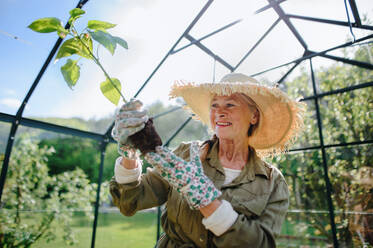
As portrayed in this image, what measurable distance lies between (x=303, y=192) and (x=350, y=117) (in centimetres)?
228

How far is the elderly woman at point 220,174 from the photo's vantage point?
1.02m

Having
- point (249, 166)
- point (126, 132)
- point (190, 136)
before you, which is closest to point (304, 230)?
point (190, 136)

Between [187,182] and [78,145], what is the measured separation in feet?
74.8

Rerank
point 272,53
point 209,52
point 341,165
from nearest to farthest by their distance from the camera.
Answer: point 209,52 < point 272,53 < point 341,165

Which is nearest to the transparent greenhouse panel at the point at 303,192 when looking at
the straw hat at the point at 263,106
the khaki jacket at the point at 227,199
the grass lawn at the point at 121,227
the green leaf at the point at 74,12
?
the straw hat at the point at 263,106

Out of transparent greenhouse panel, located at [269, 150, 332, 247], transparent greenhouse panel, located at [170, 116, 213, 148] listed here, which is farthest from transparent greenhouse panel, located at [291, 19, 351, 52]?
transparent greenhouse panel, located at [269, 150, 332, 247]

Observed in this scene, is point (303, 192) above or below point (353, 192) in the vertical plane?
below

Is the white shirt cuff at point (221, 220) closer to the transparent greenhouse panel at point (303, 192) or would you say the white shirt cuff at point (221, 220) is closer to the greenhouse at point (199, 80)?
the greenhouse at point (199, 80)

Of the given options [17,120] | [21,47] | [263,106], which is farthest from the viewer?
[17,120]

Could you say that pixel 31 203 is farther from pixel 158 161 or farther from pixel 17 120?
pixel 158 161

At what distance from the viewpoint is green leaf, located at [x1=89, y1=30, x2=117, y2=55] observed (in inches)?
39.0

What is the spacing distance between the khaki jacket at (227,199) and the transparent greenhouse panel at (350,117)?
4380 mm

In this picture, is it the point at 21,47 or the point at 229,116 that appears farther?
the point at 21,47

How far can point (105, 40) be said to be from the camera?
39.2 inches
